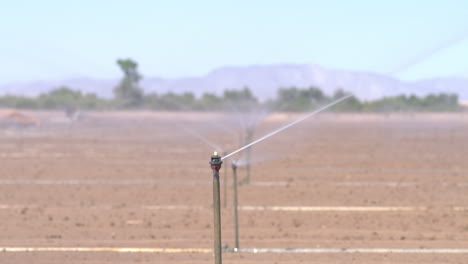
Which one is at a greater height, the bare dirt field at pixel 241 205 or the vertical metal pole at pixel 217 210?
the vertical metal pole at pixel 217 210

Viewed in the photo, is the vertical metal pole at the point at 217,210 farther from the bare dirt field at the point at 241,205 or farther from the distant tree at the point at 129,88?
the distant tree at the point at 129,88

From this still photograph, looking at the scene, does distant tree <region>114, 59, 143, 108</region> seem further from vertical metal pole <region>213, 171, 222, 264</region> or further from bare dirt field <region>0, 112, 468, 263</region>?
vertical metal pole <region>213, 171, 222, 264</region>

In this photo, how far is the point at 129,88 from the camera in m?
77.0

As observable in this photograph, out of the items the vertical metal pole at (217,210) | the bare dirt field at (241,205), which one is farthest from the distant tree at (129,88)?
the vertical metal pole at (217,210)

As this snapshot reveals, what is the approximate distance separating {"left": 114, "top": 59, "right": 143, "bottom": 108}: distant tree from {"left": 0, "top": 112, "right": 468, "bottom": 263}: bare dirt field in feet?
103

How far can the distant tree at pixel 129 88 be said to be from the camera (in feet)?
219

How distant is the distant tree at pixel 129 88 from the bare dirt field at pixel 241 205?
3127 cm

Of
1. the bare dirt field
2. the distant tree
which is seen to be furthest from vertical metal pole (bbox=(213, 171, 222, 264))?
the distant tree

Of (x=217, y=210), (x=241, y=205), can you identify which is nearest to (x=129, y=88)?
(x=241, y=205)

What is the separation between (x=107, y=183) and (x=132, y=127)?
3611 cm

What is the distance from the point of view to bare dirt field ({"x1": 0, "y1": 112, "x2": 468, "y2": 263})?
10508 mm

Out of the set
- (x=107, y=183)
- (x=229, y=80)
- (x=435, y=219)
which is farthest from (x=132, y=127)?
(x=435, y=219)

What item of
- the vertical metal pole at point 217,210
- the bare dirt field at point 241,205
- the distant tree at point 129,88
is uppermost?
the distant tree at point 129,88

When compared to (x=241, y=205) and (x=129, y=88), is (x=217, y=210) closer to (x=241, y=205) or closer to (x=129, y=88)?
(x=241, y=205)
